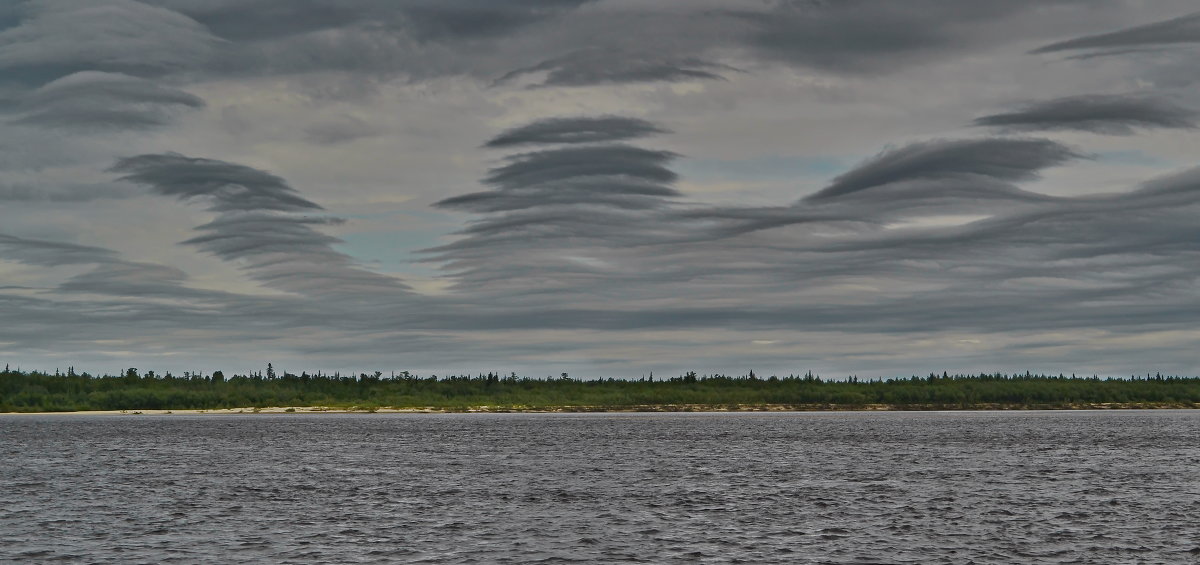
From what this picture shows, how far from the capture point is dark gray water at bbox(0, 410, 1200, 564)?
48.2 m

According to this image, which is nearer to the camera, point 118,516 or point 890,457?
point 118,516

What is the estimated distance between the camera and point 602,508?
6619cm

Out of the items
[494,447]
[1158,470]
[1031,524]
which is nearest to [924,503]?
[1031,524]

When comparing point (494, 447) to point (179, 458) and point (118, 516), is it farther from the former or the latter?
point (118, 516)

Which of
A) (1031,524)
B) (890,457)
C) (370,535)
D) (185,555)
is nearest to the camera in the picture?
(185,555)

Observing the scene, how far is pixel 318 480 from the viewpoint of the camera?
87938mm

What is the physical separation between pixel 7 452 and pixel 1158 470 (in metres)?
128

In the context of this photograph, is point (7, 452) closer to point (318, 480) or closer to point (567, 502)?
point (318, 480)

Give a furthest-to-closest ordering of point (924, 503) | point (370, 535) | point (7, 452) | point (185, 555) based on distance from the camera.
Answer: point (7, 452) → point (924, 503) → point (370, 535) → point (185, 555)

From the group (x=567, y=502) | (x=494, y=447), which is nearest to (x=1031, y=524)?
(x=567, y=502)

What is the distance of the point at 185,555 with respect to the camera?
46.6 m

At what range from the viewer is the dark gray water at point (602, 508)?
158 feet

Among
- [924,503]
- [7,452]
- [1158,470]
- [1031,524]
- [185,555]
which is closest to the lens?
[185,555]

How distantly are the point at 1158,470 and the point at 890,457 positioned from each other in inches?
1088
